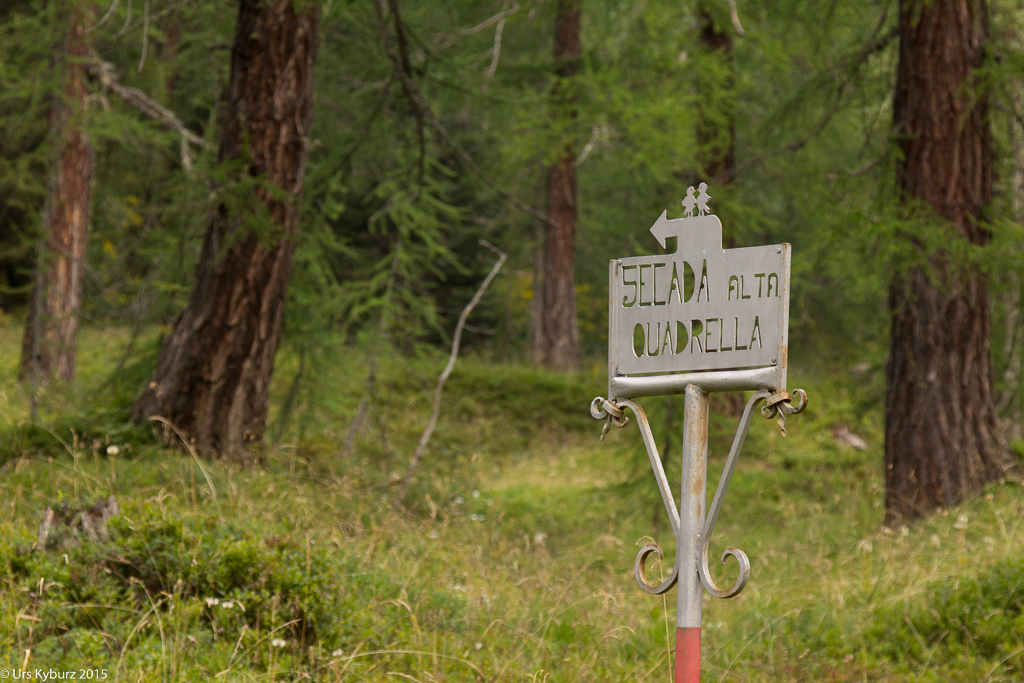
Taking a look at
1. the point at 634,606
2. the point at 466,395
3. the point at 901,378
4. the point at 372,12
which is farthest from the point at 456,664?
the point at 466,395

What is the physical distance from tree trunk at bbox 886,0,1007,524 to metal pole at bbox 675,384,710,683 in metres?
4.24

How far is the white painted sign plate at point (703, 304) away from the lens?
8.14 feet

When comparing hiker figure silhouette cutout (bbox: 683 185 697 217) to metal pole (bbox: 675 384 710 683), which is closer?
metal pole (bbox: 675 384 710 683)

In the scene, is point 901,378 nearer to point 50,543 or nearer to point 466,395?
point 50,543

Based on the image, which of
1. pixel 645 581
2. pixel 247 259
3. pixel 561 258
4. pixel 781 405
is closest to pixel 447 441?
pixel 561 258

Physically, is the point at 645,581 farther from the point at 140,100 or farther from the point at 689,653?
the point at 140,100

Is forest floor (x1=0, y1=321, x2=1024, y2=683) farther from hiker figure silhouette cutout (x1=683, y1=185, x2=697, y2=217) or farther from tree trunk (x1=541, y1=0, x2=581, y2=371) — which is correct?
tree trunk (x1=541, y1=0, x2=581, y2=371)

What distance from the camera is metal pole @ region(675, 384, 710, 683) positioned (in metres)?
2.56

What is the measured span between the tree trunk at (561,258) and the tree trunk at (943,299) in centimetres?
833

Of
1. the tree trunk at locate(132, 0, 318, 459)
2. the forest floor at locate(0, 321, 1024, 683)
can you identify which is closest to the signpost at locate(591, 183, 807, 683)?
the forest floor at locate(0, 321, 1024, 683)

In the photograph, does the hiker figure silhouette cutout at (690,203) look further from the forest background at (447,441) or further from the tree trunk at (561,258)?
the tree trunk at (561,258)

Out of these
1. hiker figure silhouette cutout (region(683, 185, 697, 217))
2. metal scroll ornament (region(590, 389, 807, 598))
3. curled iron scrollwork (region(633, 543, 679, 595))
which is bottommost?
curled iron scrollwork (region(633, 543, 679, 595))

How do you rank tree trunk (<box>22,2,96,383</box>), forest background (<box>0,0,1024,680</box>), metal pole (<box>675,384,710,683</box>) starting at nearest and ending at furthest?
metal pole (<box>675,384,710,683</box>), forest background (<box>0,0,1024,680</box>), tree trunk (<box>22,2,96,383</box>)

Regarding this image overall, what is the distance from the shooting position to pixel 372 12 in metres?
8.75
